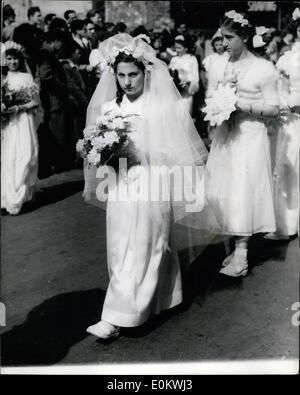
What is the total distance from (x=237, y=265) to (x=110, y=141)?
201 centimetres

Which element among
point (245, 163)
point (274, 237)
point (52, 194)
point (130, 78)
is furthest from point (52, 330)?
point (52, 194)

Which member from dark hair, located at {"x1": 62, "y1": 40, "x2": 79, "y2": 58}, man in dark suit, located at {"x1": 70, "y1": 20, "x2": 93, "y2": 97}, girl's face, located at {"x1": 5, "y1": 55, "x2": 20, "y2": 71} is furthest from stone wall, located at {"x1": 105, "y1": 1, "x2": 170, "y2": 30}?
girl's face, located at {"x1": 5, "y1": 55, "x2": 20, "y2": 71}

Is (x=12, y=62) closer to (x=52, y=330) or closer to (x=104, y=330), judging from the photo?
(x=52, y=330)

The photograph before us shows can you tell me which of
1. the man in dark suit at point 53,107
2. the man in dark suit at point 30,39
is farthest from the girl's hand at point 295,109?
the man in dark suit at point 30,39

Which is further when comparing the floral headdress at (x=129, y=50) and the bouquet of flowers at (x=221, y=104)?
the bouquet of flowers at (x=221, y=104)

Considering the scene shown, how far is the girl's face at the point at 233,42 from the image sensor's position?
5116 millimetres

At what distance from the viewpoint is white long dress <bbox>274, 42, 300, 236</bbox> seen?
600 centimetres

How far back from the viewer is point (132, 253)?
13.7ft

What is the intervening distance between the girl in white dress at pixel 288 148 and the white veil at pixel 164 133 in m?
1.80

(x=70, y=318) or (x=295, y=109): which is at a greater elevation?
(x=295, y=109)

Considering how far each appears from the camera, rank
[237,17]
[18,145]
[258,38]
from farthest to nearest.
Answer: [18,145] < [258,38] < [237,17]

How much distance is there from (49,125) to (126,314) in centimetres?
618

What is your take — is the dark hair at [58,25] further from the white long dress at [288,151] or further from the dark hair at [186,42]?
the white long dress at [288,151]

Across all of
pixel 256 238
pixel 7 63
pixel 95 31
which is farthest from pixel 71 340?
pixel 95 31
